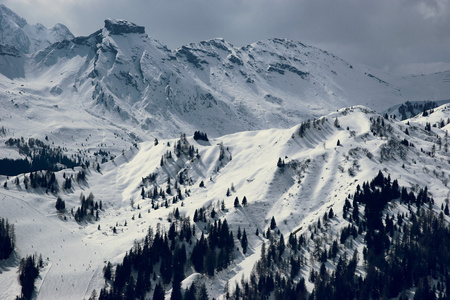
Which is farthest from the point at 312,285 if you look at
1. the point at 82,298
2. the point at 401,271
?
the point at 82,298

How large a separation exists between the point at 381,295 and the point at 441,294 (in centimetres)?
2430

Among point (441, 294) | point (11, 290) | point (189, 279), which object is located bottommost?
point (11, 290)

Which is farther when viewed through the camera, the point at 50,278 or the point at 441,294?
the point at 50,278

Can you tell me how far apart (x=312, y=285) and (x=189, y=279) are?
177 ft

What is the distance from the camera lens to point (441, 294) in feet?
594

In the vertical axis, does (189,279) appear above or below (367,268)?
below

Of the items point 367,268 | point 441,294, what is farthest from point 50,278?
point 441,294

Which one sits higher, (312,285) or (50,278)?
(312,285)

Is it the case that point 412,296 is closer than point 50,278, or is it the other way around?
point 412,296

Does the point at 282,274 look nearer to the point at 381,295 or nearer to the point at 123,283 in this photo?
the point at 381,295

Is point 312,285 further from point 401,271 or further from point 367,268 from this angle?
point 401,271

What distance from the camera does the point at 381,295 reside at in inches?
7200

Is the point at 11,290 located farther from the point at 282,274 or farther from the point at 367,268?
the point at 367,268

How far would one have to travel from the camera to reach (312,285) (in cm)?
19062
